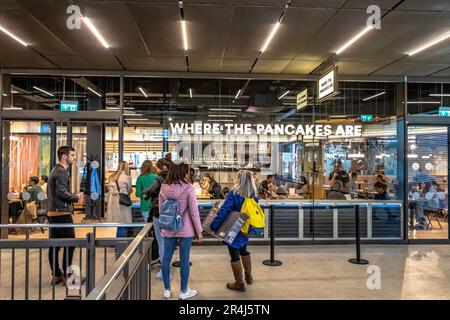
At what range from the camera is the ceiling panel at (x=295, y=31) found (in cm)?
427

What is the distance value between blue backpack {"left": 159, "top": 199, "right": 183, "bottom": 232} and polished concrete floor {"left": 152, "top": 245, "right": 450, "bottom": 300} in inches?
35.0

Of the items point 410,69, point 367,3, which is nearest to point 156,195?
A: point 367,3

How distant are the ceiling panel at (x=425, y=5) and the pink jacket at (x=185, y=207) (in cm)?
317

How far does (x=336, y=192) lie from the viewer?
727cm

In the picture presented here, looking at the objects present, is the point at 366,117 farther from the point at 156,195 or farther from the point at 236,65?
the point at 156,195

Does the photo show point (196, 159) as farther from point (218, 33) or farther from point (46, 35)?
point (46, 35)

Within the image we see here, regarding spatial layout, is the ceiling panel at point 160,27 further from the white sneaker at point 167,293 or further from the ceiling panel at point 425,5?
the white sneaker at point 167,293

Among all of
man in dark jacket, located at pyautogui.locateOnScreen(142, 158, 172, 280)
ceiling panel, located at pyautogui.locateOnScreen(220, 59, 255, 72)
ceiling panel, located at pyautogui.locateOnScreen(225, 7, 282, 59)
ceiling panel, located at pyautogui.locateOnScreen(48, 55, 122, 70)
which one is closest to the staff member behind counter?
ceiling panel, located at pyautogui.locateOnScreen(220, 59, 255, 72)

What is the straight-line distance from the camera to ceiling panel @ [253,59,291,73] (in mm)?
6188

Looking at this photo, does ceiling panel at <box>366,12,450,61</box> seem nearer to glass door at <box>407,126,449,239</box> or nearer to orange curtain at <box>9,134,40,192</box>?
glass door at <box>407,126,449,239</box>

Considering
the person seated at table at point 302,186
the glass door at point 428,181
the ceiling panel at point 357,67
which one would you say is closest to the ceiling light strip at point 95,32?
the ceiling panel at point 357,67

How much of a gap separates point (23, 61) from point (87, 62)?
1.08 meters
